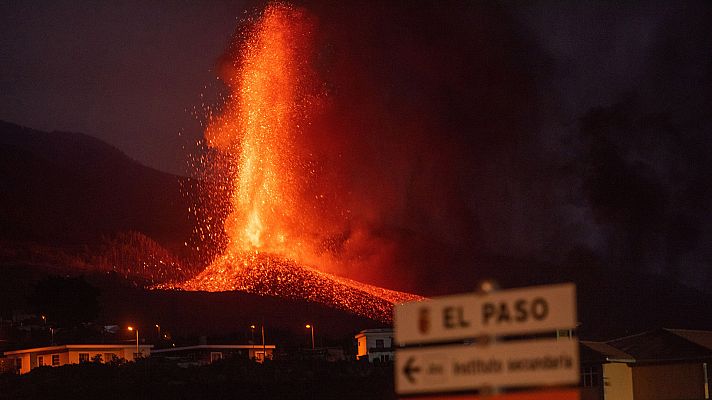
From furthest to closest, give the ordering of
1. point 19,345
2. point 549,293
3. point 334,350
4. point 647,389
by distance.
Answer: point 334,350, point 19,345, point 647,389, point 549,293

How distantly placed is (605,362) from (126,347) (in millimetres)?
34084

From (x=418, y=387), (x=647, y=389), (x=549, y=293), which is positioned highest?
(x=549, y=293)

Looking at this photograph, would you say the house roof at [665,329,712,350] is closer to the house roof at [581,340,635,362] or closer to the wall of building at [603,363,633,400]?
the house roof at [581,340,635,362]

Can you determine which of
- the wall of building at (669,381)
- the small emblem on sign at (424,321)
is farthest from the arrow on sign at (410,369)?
the wall of building at (669,381)

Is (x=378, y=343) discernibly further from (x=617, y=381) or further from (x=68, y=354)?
(x=617, y=381)

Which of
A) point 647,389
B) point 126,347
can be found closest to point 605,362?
point 647,389

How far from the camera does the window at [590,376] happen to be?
4603cm

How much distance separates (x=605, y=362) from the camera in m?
44.8

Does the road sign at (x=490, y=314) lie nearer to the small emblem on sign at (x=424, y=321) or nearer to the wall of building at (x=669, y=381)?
the small emblem on sign at (x=424, y=321)

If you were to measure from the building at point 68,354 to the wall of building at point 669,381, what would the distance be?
32554 millimetres

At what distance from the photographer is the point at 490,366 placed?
7691mm

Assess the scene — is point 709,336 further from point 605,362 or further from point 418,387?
point 418,387

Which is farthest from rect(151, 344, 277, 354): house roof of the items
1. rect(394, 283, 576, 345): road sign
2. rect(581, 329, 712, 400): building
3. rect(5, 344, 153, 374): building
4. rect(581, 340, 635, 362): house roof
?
rect(394, 283, 576, 345): road sign

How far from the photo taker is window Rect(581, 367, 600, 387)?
46.0 meters
